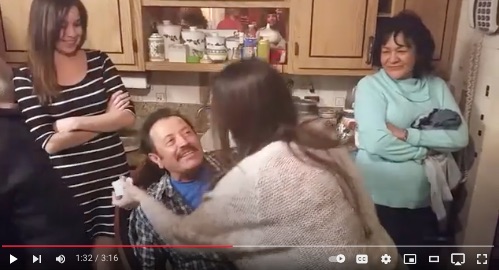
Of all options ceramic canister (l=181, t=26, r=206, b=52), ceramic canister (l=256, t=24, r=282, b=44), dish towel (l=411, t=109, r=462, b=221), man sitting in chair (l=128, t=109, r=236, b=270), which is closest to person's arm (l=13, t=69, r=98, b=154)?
man sitting in chair (l=128, t=109, r=236, b=270)

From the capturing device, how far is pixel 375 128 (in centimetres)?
81

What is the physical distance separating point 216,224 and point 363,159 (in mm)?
272

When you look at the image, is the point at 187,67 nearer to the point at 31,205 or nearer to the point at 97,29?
the point at 97,29

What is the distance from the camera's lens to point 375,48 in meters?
0.80

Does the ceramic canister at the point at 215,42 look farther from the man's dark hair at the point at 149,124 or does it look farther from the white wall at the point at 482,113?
the white wall at the point at 482,113

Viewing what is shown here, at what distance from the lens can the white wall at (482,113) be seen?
0.80 m

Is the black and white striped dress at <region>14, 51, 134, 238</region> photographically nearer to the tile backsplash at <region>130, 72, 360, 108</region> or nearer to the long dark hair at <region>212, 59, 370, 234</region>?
the tile backsplash at <region>130, 72, 360, 108</region>

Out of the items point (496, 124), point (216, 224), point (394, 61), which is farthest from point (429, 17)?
point (216, 224)

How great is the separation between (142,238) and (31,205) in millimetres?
199

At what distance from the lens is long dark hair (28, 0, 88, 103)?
74cm

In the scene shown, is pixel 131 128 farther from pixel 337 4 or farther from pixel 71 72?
pixel 337 4
